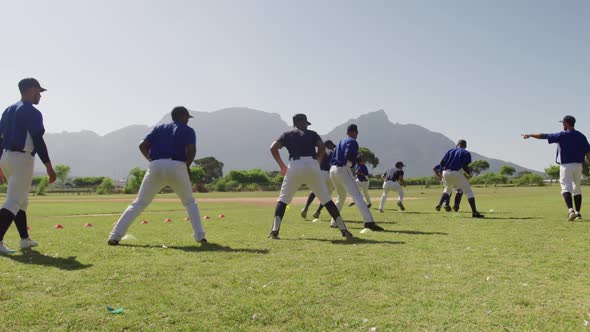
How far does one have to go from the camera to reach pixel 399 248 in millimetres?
6766

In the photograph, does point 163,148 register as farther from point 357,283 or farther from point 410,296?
point 410,296

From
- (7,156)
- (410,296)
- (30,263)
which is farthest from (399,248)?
(7,156)

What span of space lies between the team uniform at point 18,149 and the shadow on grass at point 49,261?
64cm

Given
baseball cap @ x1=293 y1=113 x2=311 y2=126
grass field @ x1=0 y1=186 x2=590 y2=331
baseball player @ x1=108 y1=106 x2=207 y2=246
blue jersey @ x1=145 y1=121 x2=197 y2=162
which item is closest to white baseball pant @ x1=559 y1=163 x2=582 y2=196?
grass field @ x1=0 y1=186 x2=590 y2=331

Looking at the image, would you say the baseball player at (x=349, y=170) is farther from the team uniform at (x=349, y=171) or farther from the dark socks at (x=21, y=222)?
the dark socks at (x=21, y=222)

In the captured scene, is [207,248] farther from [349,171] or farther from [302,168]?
[349,171]

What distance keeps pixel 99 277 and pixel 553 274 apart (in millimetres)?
4880

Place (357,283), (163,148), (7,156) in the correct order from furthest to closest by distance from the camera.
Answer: (163,148) < (7,156) < (357,283)

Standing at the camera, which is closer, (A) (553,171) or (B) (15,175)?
(B) (15,175)

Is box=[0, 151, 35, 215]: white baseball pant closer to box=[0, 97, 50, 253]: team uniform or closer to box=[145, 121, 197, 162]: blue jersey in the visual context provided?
box=[0, 97, 50, 253]: team uniform

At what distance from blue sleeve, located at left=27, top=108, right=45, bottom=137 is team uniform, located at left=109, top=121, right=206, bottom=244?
1540 mm

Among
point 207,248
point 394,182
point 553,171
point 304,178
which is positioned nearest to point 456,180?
point 394,182

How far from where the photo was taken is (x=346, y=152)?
9273 millimetres

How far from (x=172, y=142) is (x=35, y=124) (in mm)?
1962
